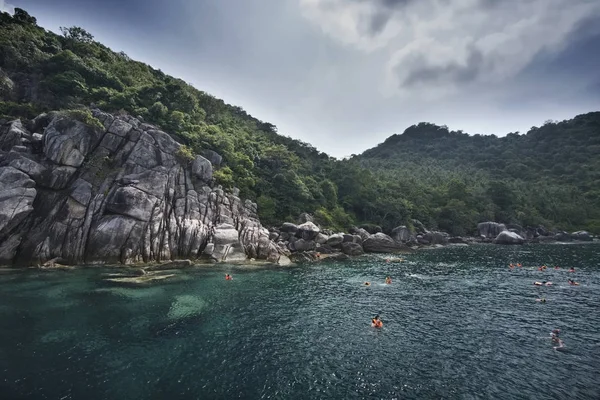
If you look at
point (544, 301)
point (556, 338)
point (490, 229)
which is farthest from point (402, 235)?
point (556, 338)

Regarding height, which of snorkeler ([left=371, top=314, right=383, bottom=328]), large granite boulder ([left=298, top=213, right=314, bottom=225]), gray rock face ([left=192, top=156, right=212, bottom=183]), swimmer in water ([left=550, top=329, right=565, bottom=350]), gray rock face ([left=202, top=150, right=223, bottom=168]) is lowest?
swimmer in water ([left=550, top=329, right=565, bottom=350])

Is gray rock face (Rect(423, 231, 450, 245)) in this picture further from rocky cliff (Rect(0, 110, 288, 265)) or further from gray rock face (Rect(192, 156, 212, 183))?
gray rock face (Rect(192, 156, 212, 183))

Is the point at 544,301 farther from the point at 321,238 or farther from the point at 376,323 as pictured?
the point at 321,238

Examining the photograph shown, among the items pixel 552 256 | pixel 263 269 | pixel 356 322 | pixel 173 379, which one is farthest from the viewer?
pixel 552 256

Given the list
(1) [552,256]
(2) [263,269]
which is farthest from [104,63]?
(1) [552,256]

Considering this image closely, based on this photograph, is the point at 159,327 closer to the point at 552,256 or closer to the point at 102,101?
the point at 102,101

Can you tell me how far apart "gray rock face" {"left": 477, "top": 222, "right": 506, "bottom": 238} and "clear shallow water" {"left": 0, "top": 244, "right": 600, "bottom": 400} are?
59706 mm

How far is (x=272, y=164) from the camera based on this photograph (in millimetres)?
83250

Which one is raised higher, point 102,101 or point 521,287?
point 102,101

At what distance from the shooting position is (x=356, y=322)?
24.8m

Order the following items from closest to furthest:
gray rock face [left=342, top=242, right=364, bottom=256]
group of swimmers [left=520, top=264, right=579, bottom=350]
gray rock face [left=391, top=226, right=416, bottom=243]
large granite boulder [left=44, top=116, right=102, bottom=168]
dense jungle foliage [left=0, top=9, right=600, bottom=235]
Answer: group of swimmers [left=520, top=264, right=579, bottom=350] → large granite boulder [left=44, top=116, right=102, bottom=168] → dense jungle foliage [left=0, top=9, right=600, bottom=235] → gray rock face [left=342, top=242, right=364, bottom=256] → gray rock face [left=391, top=226, right=416, bottom=243]

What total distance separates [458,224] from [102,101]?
341ft

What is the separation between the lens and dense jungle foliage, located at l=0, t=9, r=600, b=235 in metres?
Result: 55.9

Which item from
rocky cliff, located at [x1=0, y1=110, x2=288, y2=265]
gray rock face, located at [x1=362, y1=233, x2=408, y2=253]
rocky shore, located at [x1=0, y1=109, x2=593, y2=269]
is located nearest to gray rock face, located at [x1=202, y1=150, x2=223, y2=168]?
rocky shore, located at [x1=0, y1=109, x2=593, y2=269]
